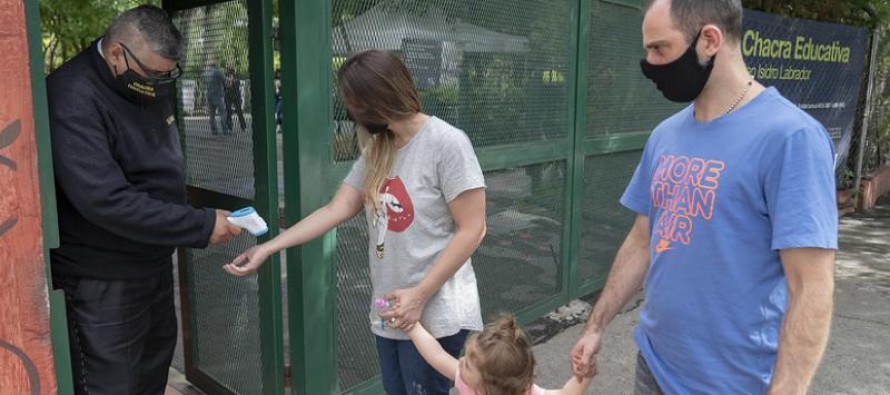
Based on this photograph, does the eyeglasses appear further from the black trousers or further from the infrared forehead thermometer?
the black trousers

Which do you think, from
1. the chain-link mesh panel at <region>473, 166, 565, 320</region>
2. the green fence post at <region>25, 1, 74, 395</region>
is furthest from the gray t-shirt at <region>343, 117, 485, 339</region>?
the chain-link mesh panel at <region>473, 166, 565, 320</region>

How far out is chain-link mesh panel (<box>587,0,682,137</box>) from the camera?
4.57m

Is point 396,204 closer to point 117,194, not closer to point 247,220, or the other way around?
point 247,220

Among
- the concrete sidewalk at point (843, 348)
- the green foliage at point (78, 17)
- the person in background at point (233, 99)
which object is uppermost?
the green foliage at point (78, 17)

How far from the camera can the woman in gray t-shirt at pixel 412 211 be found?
81.0 inches

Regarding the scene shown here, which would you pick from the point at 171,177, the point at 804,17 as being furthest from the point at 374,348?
the point at 804,17

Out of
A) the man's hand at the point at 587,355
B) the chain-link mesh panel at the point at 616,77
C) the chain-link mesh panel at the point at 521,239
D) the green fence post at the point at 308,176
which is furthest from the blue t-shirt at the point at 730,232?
the chain-link mesh panel at the point at 616,77

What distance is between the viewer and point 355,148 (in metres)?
2.96

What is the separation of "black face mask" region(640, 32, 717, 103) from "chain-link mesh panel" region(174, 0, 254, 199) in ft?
5.66

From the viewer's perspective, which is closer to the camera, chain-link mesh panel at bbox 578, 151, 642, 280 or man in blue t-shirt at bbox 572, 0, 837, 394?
man in blue t-shirt at bbox 572, 0, 837, 394

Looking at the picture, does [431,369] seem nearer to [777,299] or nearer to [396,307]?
[396,307]

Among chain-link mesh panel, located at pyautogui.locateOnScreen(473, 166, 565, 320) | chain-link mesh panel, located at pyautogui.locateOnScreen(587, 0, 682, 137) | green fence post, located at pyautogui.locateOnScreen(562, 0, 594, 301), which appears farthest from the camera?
chain-link mesh panel, located at pyautogui.locateOnScreen(587, 0, 682, 137)

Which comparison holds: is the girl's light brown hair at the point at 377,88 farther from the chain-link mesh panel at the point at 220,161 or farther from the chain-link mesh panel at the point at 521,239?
the chain-link mesh panel at the point at 521,239

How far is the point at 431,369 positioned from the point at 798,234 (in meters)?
1.20
